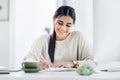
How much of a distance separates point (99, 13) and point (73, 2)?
54cm

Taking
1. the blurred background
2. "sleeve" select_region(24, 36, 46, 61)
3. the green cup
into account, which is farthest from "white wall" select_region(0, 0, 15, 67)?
the green cup

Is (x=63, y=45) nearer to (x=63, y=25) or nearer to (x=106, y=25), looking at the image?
(x=63, y=25)

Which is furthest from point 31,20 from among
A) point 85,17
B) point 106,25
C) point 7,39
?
point 106,25

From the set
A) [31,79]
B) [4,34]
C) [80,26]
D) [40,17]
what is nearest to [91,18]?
[80,26]

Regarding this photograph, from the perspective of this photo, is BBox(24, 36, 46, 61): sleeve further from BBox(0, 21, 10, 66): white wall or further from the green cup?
BBox(0, 21, 10, 66): white wall

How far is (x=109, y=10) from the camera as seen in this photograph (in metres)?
3.09

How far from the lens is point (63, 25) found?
238 cm

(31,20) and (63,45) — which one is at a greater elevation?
(31,20)

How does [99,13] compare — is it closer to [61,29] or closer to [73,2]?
[73,2]

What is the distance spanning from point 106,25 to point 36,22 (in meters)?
1.51

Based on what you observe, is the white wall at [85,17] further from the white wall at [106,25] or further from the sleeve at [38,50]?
the sleeve at [38,50]

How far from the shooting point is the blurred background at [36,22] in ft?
10.3

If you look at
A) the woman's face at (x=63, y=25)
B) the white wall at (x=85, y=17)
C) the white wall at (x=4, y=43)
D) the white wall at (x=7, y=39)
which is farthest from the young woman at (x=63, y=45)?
the white wall at (x=4, y=43)

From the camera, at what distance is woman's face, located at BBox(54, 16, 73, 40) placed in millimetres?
2361
